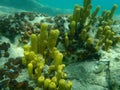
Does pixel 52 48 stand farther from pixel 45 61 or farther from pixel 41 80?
pixel 41 80

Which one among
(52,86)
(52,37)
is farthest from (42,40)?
(52,86)

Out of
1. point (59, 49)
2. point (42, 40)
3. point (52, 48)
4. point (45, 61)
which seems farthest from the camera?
point (59, 49)

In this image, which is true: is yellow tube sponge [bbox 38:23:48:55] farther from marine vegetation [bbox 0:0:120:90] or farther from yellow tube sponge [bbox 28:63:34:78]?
yellow tube sponge [bbox 28:63:34:78]

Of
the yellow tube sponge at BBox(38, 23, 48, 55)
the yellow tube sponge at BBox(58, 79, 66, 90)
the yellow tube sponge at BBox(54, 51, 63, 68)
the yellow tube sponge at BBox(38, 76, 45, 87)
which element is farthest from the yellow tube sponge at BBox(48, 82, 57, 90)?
the yellow tube sponge at BBox(38, 23, 48, 55)

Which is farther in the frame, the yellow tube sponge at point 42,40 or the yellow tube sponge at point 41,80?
the yellow tube sponge at point 42,40

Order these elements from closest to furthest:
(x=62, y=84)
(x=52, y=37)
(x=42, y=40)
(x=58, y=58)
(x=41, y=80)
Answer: (x=62, y=84), (x=41, y=80), (x=58, y=58), (x=52, y=37), (x=42, y=40)

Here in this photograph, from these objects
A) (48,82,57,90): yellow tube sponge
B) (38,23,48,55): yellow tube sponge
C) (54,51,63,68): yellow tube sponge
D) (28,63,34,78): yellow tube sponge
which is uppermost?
(38,23,48,55): yellow tube sponge

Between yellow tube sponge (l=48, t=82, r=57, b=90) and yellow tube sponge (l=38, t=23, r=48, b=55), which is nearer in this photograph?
yellow tube sponge (l=48, t=82, r=57, b=90)

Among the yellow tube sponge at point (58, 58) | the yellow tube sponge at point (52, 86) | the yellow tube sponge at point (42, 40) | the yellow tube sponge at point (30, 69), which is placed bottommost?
the yellow tube sponge at point (52, 86)

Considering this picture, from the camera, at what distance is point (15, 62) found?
6.14m

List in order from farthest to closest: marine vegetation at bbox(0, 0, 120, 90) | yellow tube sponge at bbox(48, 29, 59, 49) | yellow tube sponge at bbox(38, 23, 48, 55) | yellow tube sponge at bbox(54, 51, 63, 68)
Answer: yellow tube sponge at bbox(38, 23, 48, 55)
yellow tube sponge at bbox(48, 29, 59, 49)
marine vegetation at bbox(0, 0, 120, 90)
yellow tube sponge at bbox(54, 51, 63, 68)

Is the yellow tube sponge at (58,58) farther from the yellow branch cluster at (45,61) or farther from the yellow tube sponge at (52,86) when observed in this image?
the yellow tube sponge at (52,86)

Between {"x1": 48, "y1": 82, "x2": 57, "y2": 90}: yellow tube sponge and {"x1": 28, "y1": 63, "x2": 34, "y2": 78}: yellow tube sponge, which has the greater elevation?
{"x1": 28, "y1": 63, "x2": 34, "y2": 78}: yellow tube sponge

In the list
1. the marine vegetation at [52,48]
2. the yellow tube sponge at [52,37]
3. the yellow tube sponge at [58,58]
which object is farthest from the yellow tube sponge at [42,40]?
the yellow tube sponge at [58,58]
